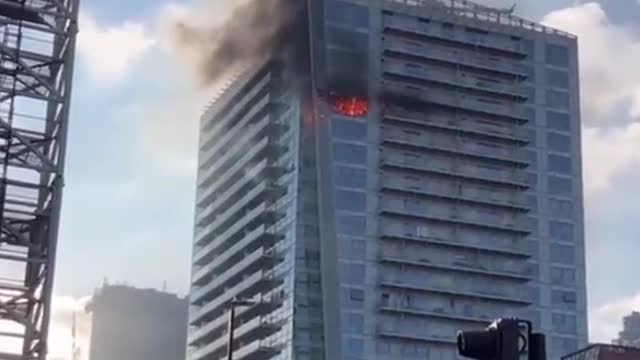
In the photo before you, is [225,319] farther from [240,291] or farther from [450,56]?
[450,56]

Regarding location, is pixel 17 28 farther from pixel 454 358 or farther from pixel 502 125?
pixel 502 125

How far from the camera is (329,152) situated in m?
158

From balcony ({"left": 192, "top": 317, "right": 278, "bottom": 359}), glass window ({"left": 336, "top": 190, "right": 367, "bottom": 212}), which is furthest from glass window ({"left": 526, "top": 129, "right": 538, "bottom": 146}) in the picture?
balcony ({"left": 192, "top": 317, "right": 278, "bottom": 359})

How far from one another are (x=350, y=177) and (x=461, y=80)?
23313 millimetres

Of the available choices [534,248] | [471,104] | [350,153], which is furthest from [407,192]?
[534,248]

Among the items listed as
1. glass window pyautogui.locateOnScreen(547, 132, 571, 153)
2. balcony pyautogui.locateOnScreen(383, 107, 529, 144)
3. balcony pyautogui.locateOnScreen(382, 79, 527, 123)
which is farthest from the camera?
glass window pyautogui.locateOnScreen(547, 132, 571, 153)

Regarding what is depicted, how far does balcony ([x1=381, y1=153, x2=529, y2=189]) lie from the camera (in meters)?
166

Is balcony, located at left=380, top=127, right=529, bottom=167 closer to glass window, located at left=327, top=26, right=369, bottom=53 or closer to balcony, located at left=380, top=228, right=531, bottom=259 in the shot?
balcony, located at left=380, top=228, right=531, bottom=259

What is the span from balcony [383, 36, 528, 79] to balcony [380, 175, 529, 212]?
15.3m

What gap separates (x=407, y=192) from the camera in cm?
16388

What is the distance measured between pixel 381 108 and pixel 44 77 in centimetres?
13019

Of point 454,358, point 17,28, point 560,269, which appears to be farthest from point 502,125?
point 17,28

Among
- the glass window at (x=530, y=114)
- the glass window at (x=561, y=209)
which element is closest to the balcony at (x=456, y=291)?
the glass window at (x=561, y=209)

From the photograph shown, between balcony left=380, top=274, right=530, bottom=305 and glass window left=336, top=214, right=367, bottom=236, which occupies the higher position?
glass window left=336, top=214, right=367, bottom=236
